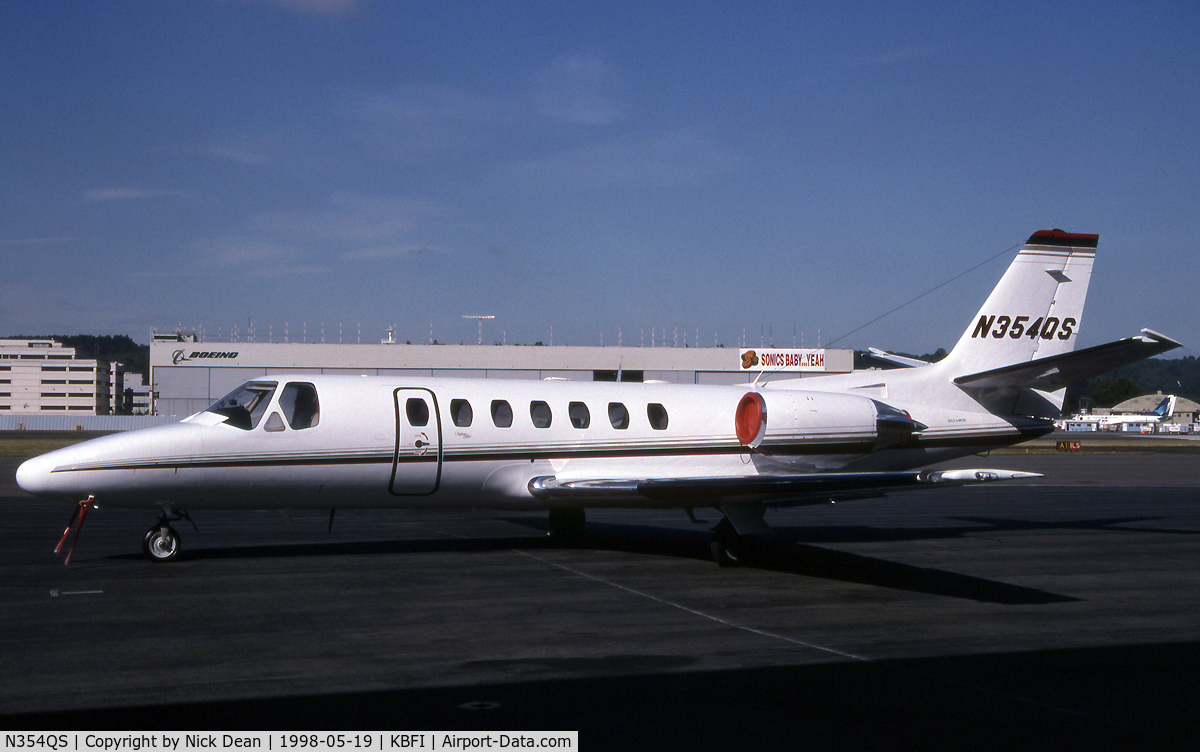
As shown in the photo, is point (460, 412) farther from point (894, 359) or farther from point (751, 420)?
point (894, 359)

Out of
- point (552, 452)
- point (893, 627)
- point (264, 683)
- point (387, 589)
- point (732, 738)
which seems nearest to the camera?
point (732, 738)

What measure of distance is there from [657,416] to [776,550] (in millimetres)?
2883

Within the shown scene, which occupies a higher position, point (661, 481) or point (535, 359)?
point (535, 359)

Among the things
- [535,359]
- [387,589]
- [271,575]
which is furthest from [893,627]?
[535,359]

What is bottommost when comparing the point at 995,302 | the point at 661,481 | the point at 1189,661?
the point at 1189,661

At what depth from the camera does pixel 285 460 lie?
12.6 m

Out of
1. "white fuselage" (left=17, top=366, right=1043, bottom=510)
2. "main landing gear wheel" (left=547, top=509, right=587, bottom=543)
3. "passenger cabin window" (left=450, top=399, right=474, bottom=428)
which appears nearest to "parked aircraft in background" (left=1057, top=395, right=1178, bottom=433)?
"white fuselage" (left=17, top=366, right=1043, bottom=510)

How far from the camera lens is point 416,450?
13164mm

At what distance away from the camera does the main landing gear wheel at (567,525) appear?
15477 mm

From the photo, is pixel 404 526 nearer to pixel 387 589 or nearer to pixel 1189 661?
pixel 387 589

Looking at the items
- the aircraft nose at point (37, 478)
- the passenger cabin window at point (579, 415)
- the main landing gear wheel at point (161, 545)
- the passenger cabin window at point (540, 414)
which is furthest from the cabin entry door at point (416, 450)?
the aircraft nose at point (37, 478)

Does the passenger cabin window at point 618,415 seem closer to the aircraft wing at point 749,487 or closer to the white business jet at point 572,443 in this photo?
the white business jet at point 572,443

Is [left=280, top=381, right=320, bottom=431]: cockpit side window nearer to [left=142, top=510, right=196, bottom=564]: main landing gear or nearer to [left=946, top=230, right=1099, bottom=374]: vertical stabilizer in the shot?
[left=142, top=510, right=196, bottom=564]: main landing gear

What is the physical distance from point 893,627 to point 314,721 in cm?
563
